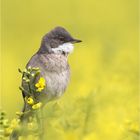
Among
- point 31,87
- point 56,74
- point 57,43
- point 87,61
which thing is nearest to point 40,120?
point 31,87

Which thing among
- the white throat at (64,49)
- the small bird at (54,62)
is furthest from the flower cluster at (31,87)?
the white throat at (64,49)

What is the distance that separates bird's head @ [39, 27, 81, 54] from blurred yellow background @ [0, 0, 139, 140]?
17.3 inches

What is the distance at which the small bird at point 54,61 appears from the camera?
7.41 metres

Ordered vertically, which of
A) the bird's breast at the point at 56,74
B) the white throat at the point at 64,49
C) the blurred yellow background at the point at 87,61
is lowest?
the blurred yellow background at the point at 87,61

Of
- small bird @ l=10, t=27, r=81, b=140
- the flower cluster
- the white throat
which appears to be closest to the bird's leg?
the flower cluster

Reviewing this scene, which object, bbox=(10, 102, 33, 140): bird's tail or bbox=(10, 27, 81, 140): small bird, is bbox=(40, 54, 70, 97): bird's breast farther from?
bbox=(10, 102, 33, 140): bird's tail

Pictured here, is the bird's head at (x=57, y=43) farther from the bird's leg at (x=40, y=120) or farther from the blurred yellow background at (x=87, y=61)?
the bird's leg at (x=40, y=120)

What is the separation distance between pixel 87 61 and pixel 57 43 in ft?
19.9

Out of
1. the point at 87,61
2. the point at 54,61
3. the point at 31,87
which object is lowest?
the point at 87,61

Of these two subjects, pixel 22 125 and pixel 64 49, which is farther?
pixel 64 49

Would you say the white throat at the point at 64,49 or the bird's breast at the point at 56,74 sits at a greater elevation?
the white throat at the point at 64,49

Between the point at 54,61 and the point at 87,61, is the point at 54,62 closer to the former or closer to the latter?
the point at 54,61

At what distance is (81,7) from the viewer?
19828 millimetres

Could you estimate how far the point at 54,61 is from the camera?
7.48 metres
